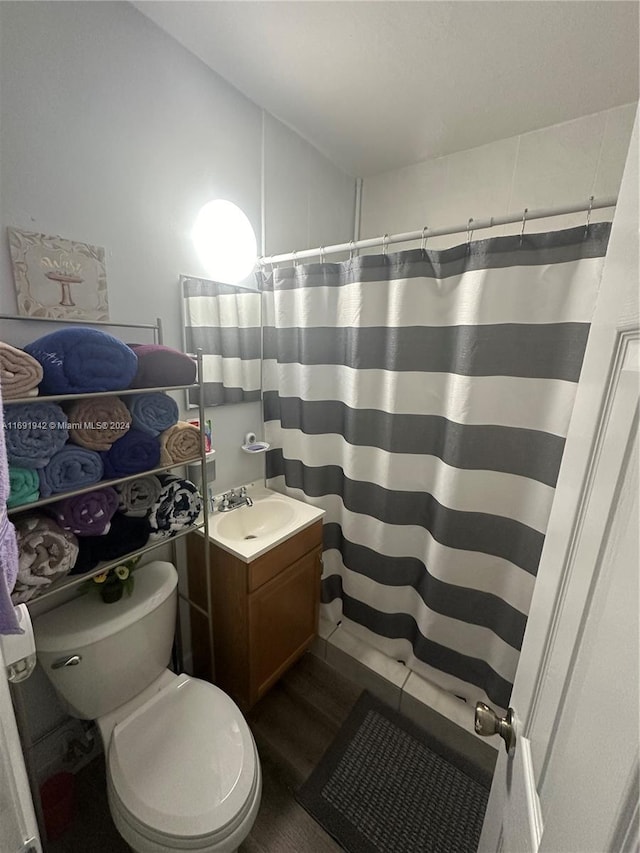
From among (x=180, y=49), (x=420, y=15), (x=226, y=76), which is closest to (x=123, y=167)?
(x=180, y=49)

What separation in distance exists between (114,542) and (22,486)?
31 centimetres

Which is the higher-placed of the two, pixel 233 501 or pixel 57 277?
pixel 57 277

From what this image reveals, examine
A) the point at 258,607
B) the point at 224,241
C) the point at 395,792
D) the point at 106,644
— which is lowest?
the point at 395,792

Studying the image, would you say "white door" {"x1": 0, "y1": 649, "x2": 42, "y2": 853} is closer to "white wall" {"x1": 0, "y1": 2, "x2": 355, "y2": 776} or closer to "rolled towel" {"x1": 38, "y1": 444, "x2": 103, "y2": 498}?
"rolled towel" {"x1": 38, "y1": 444, "x2": 103, "y2": 498}

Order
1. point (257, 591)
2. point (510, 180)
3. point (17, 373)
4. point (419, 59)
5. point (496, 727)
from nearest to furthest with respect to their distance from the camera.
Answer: point (496, 727), point (17, 373), point (419, 59), point (257, 591), point (510, 180)

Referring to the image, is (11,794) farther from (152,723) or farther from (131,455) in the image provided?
(152,723)

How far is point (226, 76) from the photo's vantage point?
133cm

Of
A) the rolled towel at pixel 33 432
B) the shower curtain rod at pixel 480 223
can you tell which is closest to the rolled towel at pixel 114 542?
the rolled towel at pixel 33 432

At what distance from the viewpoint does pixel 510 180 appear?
1586 mm

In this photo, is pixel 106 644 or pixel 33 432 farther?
pixel 106 644

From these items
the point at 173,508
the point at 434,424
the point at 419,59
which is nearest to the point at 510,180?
the point at 419,59

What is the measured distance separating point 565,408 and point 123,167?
63.8 inches

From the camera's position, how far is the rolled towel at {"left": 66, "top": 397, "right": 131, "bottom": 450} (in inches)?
35.4

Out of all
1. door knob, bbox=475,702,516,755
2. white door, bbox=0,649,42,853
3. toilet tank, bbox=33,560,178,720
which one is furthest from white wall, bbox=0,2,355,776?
door knob, bbox=475,702,516,755
